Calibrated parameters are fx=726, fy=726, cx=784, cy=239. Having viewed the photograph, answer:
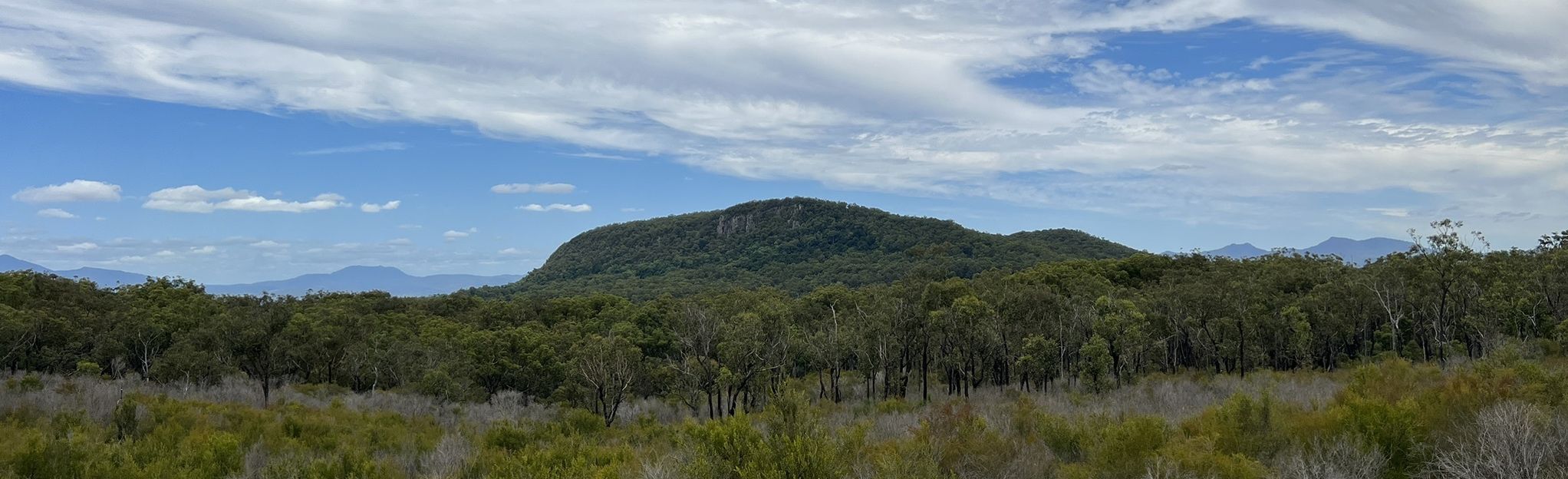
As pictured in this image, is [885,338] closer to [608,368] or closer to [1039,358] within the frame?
[1039,358]

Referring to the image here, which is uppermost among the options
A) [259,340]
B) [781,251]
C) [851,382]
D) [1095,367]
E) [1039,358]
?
[781,251]

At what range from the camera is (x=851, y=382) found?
3559cm

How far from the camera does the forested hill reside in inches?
4663

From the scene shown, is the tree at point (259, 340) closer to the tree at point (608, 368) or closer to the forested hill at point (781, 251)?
the tree at point (608, 368)

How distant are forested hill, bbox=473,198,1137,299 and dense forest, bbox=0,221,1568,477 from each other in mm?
64812

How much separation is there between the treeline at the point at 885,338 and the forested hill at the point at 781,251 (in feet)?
210

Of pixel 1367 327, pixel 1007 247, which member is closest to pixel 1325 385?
pixel 1367 327

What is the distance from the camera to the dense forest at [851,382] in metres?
9.52

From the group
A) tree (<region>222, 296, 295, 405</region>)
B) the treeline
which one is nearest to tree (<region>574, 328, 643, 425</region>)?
the treeline

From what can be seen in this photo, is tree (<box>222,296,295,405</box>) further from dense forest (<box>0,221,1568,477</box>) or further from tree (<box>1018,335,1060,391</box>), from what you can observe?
tree (<box>1018,335,1060,391</box>)

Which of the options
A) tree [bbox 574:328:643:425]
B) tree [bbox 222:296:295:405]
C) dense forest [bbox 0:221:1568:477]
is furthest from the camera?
tree [bbox 222:296:295:405]

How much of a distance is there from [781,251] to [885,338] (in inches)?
5131

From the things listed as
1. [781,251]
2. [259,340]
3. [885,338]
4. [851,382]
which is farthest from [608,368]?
[781,251]

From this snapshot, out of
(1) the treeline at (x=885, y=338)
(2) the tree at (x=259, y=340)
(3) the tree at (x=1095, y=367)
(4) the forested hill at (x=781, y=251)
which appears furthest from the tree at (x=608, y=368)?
(4) the forested hill at (x=781, y=251)
